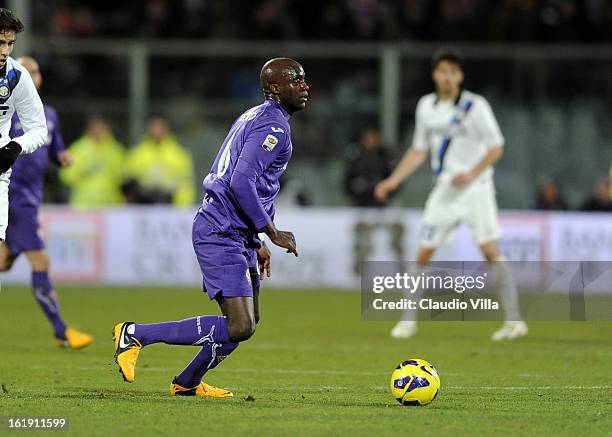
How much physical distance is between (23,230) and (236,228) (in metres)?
3.98

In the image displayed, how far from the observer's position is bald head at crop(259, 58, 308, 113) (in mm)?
8172

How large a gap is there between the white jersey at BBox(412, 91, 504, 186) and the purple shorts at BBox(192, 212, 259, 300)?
5.07 meters

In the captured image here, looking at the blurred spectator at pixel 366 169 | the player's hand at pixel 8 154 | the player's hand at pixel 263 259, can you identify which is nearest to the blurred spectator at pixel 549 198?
the blurred spectator at pixel 366 169

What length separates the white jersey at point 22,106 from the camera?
817 cm

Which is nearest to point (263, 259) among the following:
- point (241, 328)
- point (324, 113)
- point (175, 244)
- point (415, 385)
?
point (241, 328)

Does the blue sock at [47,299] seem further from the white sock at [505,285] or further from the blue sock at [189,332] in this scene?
the white sock at [505,285]

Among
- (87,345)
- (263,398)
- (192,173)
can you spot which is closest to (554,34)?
(192,173)

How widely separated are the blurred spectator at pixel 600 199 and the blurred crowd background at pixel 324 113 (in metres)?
0.02

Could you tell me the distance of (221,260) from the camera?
7.96 m

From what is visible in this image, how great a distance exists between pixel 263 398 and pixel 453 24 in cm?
1401

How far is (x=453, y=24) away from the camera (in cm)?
2139

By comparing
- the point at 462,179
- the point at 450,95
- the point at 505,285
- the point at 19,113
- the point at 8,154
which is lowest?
the point at 505,285

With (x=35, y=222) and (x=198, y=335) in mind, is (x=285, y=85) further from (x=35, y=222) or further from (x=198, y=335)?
(x=35, y=222)

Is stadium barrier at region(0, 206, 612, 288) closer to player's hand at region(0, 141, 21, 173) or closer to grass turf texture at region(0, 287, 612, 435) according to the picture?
grass turf texture at region(0, 287, 612, 435)
